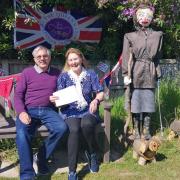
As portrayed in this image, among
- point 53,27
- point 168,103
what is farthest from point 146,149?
point 53,27

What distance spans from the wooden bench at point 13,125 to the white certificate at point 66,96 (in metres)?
0.37

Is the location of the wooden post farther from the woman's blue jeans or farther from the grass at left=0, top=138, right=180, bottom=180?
the woman's blue jeans

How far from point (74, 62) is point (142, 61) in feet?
3.20

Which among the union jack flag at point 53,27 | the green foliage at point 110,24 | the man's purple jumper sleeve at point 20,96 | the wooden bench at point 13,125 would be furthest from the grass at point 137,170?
the union jack flag at point 53,27

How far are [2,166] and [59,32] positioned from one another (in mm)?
3153

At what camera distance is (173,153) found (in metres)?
6.12

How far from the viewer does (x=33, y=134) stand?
533cm

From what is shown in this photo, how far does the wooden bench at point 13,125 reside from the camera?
5.34m

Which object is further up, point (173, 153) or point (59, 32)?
point (59, 32)

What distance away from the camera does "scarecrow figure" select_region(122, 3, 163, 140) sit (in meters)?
5.90

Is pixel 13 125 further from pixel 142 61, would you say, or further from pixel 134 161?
pixel 142 61

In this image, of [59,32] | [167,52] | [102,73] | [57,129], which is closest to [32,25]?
[59,32]

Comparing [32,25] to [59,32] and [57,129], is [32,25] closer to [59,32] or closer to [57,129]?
[59,32]

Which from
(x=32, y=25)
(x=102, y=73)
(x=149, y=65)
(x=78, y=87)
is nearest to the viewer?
(x=78, y=87)
